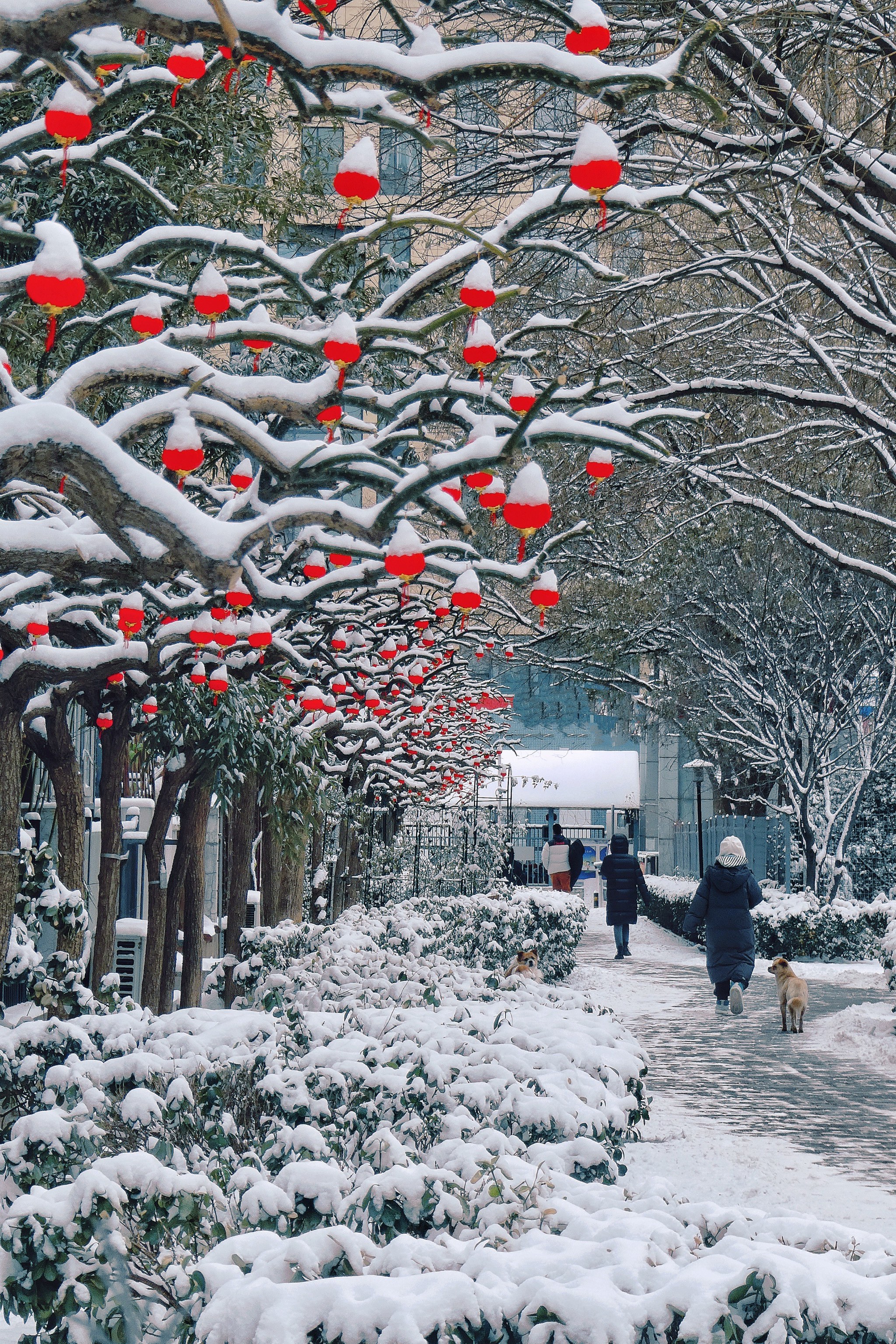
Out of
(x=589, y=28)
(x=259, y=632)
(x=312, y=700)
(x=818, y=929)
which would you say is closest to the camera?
(x=589, y=28)

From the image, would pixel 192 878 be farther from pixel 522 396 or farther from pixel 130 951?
pixel 522 396

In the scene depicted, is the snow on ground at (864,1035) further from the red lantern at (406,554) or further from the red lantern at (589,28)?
the red lantern at (589,28)

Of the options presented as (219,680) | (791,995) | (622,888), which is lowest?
(791,995)

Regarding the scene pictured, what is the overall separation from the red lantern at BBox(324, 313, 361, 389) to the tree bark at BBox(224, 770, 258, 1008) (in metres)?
6.64

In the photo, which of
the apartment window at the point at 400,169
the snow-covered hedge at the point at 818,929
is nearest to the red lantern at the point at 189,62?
the apartment window at the point at 400,169

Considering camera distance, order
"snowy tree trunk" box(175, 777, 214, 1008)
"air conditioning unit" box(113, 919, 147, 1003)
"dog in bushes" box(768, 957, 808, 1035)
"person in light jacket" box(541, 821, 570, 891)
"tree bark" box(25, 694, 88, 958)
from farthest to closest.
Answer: "person in light jacket" box(541, 821, 570, 891), "dog in bushes" box(768, 957, 808, 1035), "air conditioning unit" box(113, 919, 147, 1003), "snowy tree trunk" box(175, 777, 214, 1008), "tree bark" box(25, 694, 88, 958)

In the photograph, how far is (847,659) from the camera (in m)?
20.1

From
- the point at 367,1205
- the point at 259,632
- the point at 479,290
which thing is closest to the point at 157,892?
the point at 259,632

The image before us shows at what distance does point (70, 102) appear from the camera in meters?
2.98

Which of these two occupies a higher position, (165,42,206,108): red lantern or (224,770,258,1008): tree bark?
(165,42,206,108): red lantern

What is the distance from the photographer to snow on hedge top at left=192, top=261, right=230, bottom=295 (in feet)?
12.7

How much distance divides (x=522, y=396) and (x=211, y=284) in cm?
104

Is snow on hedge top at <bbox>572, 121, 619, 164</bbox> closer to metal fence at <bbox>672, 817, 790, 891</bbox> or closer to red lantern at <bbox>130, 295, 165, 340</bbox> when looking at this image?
red lantern at <bbox>130, 295, 165, 340</bbox>

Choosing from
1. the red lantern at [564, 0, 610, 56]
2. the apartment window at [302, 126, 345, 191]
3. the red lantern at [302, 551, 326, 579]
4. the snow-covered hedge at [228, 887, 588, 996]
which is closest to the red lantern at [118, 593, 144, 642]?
the red lantern at [302, 551, 326, 579]
